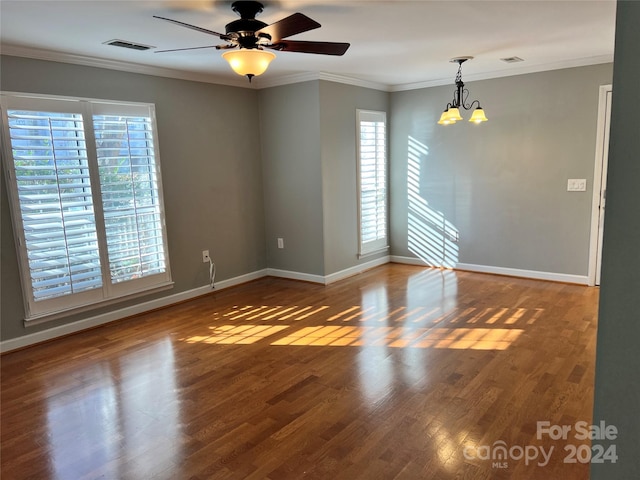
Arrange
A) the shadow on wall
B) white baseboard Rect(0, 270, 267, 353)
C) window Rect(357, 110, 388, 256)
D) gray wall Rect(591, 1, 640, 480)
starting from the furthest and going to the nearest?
the shadow on wall, window Rect(357, 110, 388, 256), white baseboard Rect(0, 270, 267, 353), gray wall Rect(591, 1, 640, 480)

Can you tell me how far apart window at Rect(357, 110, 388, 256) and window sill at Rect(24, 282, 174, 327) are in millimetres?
2545

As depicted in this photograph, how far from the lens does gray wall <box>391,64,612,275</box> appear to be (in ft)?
15.9

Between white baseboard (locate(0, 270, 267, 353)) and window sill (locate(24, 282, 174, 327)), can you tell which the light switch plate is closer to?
white baseboard (locate(0, 270, 267, 353))

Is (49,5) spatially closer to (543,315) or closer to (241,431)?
(241,431)

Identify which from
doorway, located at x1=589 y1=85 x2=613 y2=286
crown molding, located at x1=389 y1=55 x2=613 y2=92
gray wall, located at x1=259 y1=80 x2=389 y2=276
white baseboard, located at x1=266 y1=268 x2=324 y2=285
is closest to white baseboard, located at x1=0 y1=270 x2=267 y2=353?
white baseboard, located at x1=266 y1=268 x2=324 y2=285

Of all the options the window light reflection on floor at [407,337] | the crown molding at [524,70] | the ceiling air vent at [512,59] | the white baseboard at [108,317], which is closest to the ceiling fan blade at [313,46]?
the window light reflection on floor at [407,337]

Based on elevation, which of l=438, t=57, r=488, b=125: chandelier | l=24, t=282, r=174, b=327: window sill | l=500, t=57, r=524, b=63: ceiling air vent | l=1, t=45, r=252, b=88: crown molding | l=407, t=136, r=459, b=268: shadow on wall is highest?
l=500, t=57, r=524, b=63: ceiling air vent

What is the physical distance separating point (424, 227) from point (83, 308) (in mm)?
4160

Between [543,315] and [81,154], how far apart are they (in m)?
4.31

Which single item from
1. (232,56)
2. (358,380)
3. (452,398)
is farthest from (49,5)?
(452,398)

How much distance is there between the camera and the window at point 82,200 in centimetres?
354

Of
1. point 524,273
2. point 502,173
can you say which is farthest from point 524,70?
point 524,273

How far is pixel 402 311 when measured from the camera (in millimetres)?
4305

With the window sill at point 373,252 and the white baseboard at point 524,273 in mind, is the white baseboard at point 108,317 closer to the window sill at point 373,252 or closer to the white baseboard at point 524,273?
the window sill at point 373,252
